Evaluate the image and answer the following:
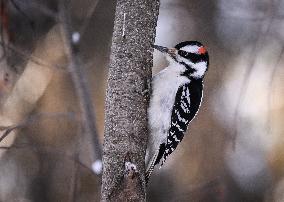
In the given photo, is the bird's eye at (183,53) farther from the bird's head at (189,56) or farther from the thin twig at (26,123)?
the thin twig at (26,123)

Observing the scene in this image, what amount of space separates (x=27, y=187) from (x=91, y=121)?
2475 mm

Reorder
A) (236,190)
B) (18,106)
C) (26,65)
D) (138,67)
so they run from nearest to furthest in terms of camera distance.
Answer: (138,67) < (26,65) < (18,106) < (236,190)

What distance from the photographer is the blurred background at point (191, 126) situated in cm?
622

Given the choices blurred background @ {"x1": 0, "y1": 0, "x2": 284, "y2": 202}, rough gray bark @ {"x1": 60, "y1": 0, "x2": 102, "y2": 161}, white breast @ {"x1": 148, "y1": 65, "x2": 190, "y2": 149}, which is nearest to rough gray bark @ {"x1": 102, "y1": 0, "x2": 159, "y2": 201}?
white breast @ {"x1": 148, "y1": 65, "x2": 190, "y2": 149}

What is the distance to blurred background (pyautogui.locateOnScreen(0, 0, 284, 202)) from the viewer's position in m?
6.22

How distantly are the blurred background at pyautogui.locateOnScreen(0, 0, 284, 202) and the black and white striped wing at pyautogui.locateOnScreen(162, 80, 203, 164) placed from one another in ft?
6.01

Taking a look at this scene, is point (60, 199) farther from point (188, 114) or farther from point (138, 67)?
point (138, 67)

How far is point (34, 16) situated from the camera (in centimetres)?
574

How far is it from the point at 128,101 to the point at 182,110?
2.02 feet

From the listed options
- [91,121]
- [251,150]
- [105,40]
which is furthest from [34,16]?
[251,150]

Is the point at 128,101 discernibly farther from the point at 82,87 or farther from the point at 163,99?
the point at 82,87

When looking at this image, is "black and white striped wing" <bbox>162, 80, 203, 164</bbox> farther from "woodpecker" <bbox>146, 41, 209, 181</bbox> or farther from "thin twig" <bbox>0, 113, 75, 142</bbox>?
"thin twig" <bbox>0, 113, 75, 142</bbox>

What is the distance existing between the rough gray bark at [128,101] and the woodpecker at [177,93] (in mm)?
314

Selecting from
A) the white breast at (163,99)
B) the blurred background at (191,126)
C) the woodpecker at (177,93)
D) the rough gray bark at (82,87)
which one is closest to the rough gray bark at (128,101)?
the white breast at (163,99)
